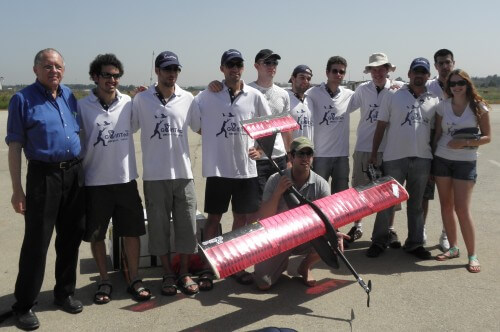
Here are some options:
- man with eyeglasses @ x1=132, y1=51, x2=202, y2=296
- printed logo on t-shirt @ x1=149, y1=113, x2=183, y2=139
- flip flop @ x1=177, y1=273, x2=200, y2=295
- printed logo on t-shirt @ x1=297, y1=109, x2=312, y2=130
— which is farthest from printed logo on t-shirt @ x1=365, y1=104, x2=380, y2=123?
flip flop @ x1=177, y1=273, x2=200, y2=295

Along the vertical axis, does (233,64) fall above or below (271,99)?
above

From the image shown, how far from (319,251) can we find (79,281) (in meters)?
2.34

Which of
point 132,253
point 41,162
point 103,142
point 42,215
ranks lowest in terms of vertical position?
point 132,253

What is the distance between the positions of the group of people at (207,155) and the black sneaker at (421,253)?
0.02 metres

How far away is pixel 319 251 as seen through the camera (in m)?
3.96

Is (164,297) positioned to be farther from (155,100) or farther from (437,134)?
(437,134)

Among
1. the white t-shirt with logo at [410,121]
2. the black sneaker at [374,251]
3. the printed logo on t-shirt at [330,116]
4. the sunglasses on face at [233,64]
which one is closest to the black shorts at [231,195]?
the sunglasses on face at [233,64]

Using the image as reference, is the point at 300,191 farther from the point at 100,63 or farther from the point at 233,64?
the point at 100,63

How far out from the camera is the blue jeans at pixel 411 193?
4.66 m

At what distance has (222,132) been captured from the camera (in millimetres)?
4199

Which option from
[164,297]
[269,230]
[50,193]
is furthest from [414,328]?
[50,193]

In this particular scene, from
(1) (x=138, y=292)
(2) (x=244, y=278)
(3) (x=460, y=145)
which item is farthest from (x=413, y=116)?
(1) (x=138, y=292)

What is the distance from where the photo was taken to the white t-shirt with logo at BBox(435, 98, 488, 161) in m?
4.41

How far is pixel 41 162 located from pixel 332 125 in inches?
119
